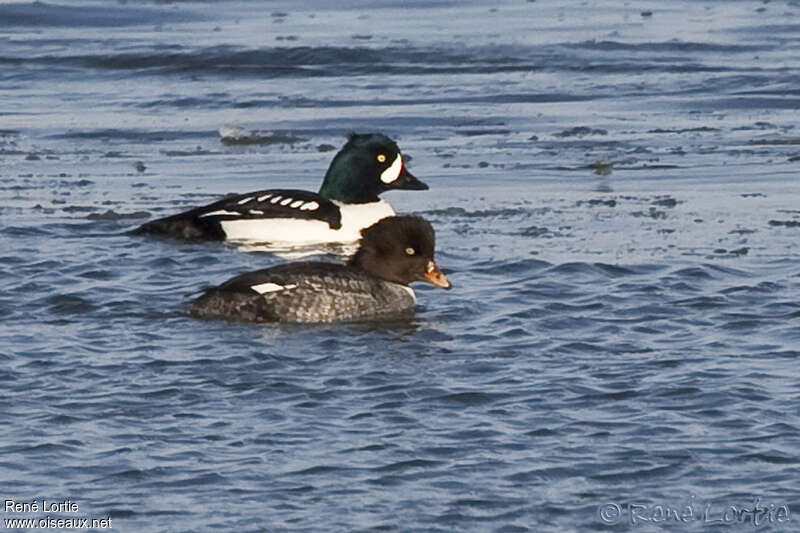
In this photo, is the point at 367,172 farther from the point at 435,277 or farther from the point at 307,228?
the point at 435,277

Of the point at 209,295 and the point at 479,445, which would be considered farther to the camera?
the point at 209,295

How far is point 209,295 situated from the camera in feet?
32.3

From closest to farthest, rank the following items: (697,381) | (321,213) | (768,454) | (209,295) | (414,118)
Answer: (768,454) → (697,381) → (209,295) → (321,213) → (414,118)

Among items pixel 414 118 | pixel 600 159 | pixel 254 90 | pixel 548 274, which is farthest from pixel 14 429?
pixel 254 90

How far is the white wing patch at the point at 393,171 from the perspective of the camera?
1340cm

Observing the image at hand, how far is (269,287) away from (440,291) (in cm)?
130

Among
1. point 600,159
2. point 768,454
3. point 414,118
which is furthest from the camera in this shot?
point 414,118

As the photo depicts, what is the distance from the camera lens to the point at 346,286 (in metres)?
10.2

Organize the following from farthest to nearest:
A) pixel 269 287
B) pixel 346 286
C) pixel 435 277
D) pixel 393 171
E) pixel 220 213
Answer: pixel 393 171 → pixel 220 213 → pixel 435 277 → pixel 346 286 → pixel 269 287

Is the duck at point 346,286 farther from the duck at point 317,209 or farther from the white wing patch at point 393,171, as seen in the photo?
the white wing patch at point 393,171

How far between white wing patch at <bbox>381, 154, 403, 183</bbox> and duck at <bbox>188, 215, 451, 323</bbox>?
2.65 meters

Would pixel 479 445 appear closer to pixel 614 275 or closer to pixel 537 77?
pixel 614 275

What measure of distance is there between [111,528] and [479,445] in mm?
1587

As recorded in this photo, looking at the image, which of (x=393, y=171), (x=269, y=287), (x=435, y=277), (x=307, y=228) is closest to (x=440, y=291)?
(x=435, y=277)
